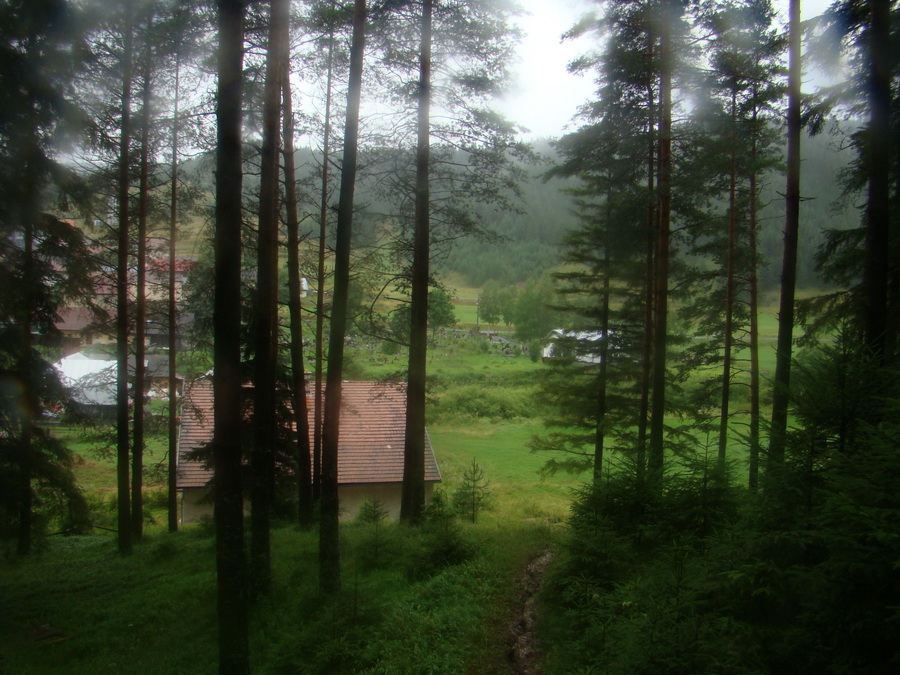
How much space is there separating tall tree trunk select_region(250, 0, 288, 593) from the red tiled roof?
326 inches

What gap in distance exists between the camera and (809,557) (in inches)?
148

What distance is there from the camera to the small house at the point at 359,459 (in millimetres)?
17562

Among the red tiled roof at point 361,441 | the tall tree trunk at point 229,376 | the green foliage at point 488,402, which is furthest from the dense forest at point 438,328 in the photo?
the green foliage at point 488,402

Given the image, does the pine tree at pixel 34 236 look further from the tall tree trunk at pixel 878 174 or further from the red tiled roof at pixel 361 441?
the tall tree trunk at pixel 878 174

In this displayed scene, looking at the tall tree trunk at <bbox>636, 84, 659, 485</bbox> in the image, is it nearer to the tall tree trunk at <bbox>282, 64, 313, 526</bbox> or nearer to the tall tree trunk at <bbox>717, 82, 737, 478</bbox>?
the tall tree trunk at <bbox>717, 82, 737, 478</bbox>

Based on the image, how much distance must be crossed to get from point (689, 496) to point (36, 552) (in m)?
13.9

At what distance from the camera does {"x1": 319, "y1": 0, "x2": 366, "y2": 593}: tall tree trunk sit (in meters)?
7.70

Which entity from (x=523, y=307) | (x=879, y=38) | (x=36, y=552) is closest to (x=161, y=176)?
(x=36, y=552)

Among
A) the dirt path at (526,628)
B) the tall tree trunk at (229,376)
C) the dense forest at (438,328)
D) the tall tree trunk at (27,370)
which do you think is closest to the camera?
the dense forest at (438,328)

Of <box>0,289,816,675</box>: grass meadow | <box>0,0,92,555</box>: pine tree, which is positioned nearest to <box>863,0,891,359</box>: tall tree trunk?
<box>0,289,816,675</box>: grass meadow

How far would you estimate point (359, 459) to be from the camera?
59.6ft

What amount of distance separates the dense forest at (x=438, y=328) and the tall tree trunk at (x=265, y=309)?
5cm

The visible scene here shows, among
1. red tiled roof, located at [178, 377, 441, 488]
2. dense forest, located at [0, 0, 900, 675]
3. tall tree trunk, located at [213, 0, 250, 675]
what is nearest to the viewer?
dense forest, located at [0, 0, 900, 675]

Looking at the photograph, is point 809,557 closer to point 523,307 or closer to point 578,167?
point 578,167
